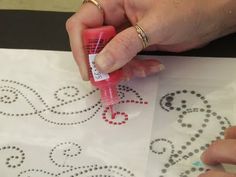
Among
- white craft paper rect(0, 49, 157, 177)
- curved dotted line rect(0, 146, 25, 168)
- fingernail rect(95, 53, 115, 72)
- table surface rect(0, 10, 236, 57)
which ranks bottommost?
curved dotted line rect(0, 146, 25, 168)

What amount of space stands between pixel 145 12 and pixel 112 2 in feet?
0.25

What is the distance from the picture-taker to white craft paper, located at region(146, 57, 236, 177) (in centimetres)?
64

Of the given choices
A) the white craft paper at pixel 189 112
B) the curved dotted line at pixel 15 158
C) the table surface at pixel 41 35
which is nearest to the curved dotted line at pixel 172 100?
the white craft paper at pixel 189 112

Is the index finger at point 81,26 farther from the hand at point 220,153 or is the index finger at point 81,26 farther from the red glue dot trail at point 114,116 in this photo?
the hand at point 220,153

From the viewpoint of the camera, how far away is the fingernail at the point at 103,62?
675 mm

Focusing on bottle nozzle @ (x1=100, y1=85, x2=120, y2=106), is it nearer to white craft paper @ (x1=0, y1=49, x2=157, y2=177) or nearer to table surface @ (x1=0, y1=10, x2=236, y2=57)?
white craft paper @ (x1=0, y1=49, x2=157, y2=177)

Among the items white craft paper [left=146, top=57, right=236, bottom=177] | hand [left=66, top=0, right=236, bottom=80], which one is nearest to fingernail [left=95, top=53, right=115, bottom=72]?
hand [left=66, top=0, right=236, bottom=80]

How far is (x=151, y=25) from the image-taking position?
2.40 ft

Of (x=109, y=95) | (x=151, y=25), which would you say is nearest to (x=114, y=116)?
(x=109, y=95)

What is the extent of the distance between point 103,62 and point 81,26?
5.3 inches

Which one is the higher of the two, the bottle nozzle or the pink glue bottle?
the pink glue bottle

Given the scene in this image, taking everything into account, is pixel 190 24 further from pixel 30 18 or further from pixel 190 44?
pixel 30 18

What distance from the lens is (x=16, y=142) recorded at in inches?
27.1

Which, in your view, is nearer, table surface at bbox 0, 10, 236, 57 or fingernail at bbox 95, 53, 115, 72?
fingernail at bbox 95, 53, 115, 72
